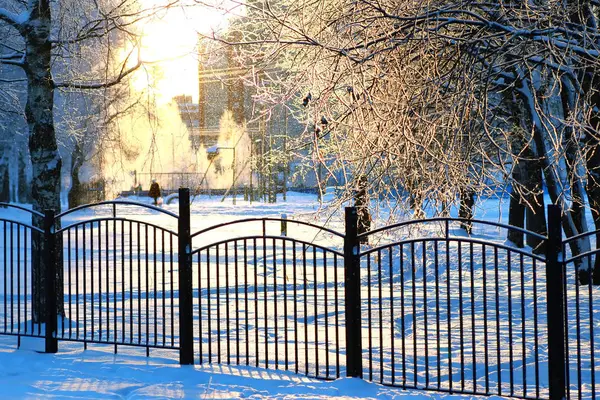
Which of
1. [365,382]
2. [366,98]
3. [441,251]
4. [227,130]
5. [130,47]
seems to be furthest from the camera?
[227,130]

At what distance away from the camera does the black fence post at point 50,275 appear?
8.23 meters

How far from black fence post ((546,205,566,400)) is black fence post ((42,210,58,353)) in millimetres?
5165

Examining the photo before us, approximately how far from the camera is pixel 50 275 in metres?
8.23

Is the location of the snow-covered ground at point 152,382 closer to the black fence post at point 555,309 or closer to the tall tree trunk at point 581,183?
the black fence post at point 555,309

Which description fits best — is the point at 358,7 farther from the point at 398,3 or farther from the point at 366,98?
the point at 366,98

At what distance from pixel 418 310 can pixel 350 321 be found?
545 centimetres

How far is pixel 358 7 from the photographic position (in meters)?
8.20

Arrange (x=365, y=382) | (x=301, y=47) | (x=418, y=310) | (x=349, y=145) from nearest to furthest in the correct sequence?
(x=365, y=382), (x=301, y=47), (x=349, y=145), (x=418, y=310)

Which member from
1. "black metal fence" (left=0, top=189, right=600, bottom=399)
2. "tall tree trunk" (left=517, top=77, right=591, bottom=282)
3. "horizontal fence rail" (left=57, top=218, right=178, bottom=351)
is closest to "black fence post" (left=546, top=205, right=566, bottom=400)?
"black metal fence" (left=0, top=189, right=600, bottom=399)

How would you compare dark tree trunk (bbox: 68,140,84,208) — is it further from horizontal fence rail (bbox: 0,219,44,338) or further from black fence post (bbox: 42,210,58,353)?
black fence post (bbox: 42,210,58,353)

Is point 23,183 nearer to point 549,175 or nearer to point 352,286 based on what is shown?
point 549,175

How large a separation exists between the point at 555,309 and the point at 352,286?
1.76 metres

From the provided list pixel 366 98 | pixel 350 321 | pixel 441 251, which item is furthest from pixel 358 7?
pixel 441 251

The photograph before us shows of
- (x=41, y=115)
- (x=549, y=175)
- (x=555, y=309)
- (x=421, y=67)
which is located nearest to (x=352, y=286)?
(x=555, y=309)
